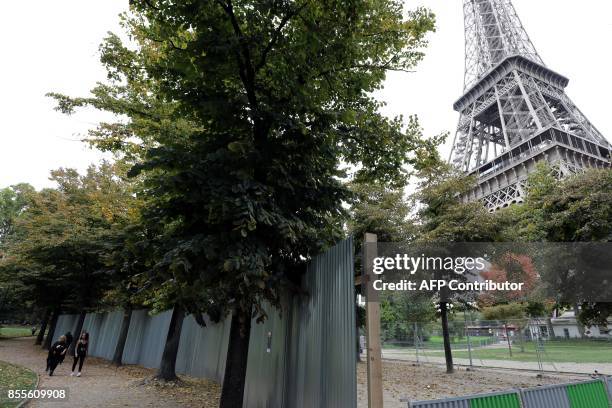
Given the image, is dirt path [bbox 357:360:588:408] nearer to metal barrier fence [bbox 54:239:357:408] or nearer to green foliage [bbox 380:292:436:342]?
metal barrier fence [bbox 54:239:357:408]

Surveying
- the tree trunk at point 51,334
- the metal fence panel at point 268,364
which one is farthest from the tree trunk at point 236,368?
the tree trunk at point 51,334

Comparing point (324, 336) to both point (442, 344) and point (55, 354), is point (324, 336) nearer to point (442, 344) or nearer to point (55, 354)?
point (55, 354)

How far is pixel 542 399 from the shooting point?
4.89 metres

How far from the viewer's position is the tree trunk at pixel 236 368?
5.72 meters

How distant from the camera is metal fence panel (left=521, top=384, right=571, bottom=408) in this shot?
4.76m

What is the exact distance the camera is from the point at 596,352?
2017 cm

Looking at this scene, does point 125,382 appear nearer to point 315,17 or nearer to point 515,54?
point 315,17

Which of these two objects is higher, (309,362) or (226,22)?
(226,22)

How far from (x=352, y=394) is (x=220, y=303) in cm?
236

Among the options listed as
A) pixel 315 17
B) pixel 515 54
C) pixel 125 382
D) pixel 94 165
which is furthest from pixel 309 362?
pixel 515 54

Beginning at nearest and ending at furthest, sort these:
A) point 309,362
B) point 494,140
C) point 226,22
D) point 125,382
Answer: point 226,22
point 309,362
point 125,382
point 494,140

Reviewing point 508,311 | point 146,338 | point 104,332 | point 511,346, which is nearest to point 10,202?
point 104,332

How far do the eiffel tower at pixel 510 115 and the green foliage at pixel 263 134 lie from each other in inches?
1197

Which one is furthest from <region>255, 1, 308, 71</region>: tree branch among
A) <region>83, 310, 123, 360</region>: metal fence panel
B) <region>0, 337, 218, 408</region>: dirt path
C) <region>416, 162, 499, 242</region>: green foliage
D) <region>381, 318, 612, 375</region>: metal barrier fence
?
<region>83, 310, 123, 360</region>: metal fence panel
